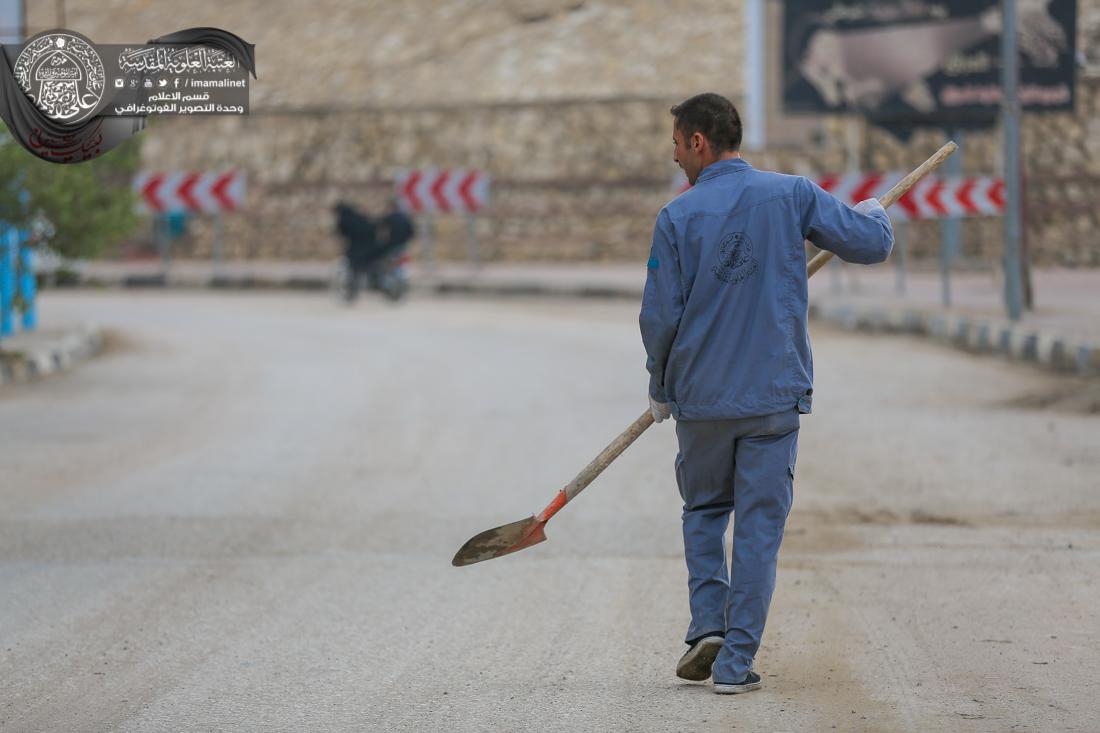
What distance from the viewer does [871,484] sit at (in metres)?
10.1

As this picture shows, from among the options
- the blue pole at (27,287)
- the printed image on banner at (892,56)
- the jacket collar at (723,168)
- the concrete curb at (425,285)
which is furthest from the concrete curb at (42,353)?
the printed image on banner at (892,56)

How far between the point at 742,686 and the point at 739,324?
3.50ft

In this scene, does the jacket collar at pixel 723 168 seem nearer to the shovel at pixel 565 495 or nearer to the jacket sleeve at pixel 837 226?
the jacket sleeve at pixel 837 226

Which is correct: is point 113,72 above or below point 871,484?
above

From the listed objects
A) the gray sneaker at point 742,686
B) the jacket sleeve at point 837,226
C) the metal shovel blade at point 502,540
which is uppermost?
the jacket sleeve at point 837,226

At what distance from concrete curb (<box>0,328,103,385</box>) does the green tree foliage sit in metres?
0.99

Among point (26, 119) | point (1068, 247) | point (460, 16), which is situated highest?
point (460, 16)

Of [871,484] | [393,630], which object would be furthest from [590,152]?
[393,630]

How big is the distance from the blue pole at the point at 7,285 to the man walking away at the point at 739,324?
13.7 m

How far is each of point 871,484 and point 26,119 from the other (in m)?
4.69

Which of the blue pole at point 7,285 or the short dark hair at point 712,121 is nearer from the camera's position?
the short dark hair at point 712,121

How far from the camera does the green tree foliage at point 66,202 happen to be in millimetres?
15883

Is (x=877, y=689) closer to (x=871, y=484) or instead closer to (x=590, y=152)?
(x=871, y=484)

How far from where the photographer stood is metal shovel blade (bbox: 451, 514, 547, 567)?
20.8 feet
